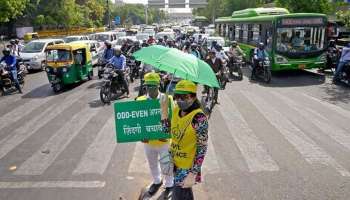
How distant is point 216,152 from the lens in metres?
7.66

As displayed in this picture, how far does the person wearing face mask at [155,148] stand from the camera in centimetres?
508

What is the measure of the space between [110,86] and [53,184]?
6.77 meters

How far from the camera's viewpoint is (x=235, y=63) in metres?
17.9

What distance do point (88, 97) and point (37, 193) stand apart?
7827mm

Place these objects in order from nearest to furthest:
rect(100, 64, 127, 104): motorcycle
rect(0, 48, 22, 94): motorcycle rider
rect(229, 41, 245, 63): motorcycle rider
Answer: rect(100, 64, 127, 104): motorcycle
rect(0, 48, 22, 94): motorcycle rider
rect(229, 41, 245, 63): motorcycle rider

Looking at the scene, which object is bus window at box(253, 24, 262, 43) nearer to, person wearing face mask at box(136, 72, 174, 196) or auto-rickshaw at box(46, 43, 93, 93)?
auto-rickshaw at box(46, 43, 93, 93)

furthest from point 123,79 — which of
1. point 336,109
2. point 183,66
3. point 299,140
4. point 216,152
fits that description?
point 183,66

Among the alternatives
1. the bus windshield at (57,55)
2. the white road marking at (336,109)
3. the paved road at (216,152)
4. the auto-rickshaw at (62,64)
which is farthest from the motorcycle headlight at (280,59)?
the bus windshield at (57,55)

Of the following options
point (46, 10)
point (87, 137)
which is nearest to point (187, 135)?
point (87, 137)

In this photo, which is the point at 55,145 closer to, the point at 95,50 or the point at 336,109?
the point at 336,109

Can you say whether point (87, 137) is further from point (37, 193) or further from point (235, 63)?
point (235, 63)

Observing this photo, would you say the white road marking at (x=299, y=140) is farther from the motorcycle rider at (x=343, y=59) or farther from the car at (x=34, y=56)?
the car at (x=34, y=56)

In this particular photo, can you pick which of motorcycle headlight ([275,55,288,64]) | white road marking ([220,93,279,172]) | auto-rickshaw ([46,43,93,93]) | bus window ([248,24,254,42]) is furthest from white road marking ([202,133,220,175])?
bus window ([248,24,254,42])

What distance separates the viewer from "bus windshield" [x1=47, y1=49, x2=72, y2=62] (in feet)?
48.1
